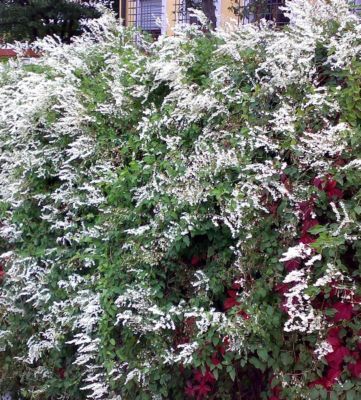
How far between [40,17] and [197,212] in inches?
555

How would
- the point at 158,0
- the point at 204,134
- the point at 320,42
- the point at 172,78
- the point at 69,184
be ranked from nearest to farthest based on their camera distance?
the point at 320,42
the point at 204,134
the point at 172,78
the point at 69,184
the point at 158,0

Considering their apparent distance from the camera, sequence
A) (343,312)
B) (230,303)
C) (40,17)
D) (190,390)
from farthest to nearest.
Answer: (40,17) → (190,390) → (230,303) → (343,312)

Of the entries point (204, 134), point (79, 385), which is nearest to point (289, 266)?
point (204, 134)

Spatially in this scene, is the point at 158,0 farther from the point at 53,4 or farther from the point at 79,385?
the point at 79,385

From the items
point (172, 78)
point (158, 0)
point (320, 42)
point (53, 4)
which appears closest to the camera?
point (320, 42)

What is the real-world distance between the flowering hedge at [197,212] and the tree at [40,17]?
39.0ft

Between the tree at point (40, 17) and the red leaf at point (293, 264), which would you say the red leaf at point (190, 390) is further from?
the tree at point (40, 17)

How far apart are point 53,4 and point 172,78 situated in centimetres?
1321

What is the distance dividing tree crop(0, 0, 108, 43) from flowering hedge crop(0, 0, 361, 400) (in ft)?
39.0

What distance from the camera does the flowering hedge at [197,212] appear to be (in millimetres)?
2443

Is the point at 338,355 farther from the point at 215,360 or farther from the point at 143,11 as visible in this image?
the point at 143,11

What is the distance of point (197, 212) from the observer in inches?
108

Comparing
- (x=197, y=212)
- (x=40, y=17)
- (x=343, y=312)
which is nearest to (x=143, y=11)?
(x=40, y=17)

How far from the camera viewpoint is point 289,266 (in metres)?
2.48
